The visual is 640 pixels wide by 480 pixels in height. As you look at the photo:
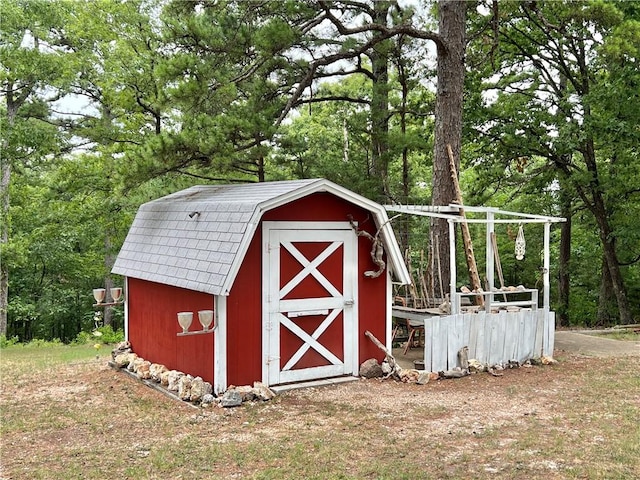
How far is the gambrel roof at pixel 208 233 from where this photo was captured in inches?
275

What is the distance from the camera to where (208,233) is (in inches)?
299

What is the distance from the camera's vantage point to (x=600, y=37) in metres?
15.0

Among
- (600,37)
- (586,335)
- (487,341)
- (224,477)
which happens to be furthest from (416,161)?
(224,477)

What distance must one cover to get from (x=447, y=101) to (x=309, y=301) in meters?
5.17

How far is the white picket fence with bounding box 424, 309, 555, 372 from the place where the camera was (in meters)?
8.27

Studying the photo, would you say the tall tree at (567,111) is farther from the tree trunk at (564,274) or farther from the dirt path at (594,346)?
the dirt path at (594,346)

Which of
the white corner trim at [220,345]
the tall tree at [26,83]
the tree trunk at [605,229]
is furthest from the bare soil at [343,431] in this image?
the tall tree at [26,83]

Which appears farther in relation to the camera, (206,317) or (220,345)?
(220,345)

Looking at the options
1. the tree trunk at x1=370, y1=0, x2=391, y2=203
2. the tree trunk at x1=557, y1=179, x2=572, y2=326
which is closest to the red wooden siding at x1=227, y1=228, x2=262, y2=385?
the tree trunk at x1=370, y1=0, x2=391, y2=203

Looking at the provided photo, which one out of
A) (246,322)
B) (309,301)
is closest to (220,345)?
(246,322)

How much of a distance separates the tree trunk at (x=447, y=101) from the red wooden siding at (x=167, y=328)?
4911 millimetres

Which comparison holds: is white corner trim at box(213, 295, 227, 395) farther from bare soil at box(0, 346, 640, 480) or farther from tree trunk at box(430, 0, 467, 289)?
tree trunk at box(430, 0, 467, 289)

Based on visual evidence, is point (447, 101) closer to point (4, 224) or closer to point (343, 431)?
point (343, 431)

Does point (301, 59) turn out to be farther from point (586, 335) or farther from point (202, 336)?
point (586, 335)
